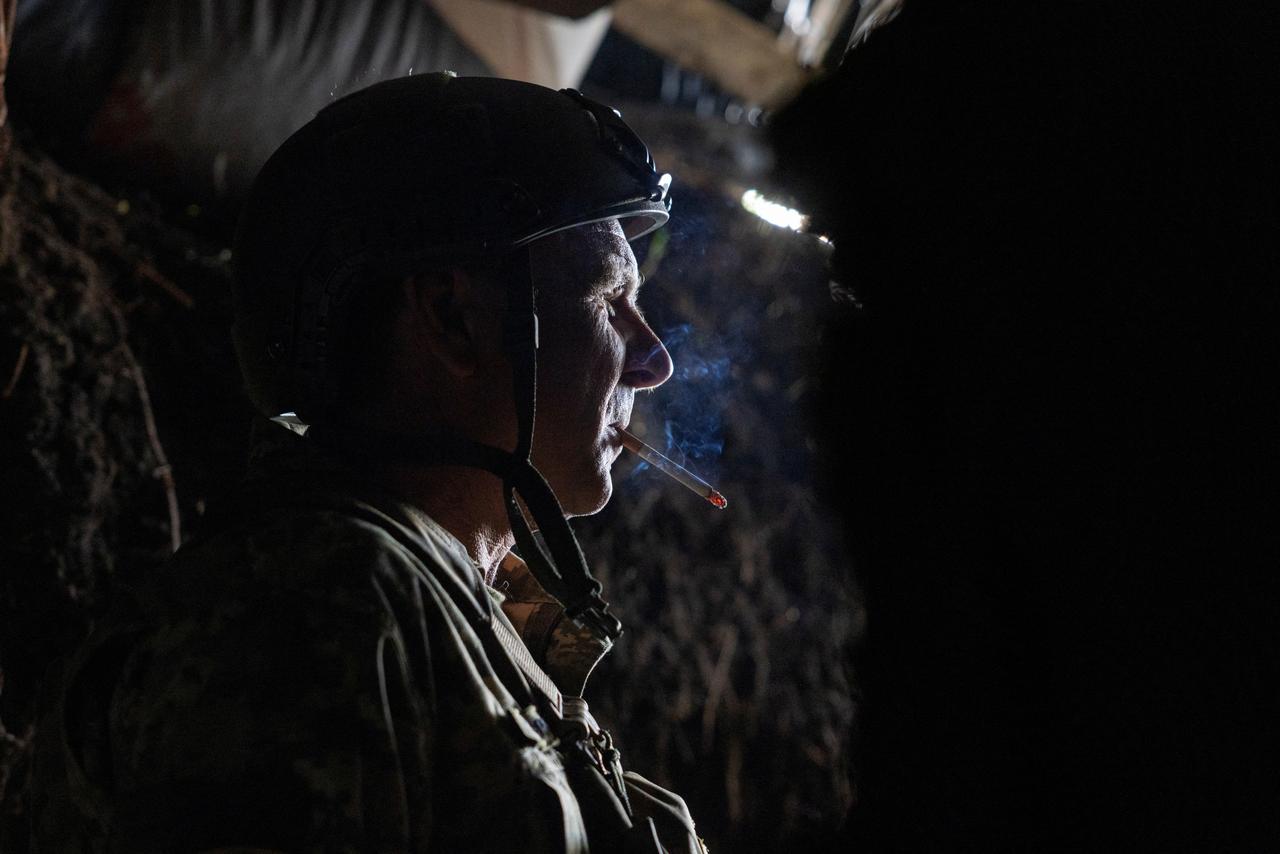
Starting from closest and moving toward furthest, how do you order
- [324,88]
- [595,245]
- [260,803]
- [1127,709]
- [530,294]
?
[1127,709]
[260,803]
[530,294]
[595,245]
[324,88]

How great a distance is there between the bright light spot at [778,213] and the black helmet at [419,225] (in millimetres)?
295

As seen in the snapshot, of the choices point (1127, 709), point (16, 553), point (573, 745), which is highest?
point (1127, 709)

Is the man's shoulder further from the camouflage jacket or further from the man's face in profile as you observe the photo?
the man's face in profile

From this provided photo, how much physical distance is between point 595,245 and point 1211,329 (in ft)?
3.74

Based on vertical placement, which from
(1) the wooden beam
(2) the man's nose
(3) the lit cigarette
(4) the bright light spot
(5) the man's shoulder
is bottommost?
(1) the wooden beam

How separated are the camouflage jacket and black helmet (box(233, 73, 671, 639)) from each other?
20 centimetres

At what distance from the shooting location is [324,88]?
3318 mm

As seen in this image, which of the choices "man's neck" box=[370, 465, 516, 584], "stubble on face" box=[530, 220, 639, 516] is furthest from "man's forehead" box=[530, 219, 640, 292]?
"man's neck" box=[370, 465, 516, 584]

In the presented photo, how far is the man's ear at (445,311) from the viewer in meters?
1.74

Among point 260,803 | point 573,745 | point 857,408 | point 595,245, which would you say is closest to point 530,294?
point 595,245

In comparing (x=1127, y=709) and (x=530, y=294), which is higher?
(x=1127, y=709)

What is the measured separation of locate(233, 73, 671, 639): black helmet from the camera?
1.65m

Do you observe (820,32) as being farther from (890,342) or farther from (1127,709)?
(1127,709)

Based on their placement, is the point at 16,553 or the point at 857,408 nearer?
the point at 857,408
